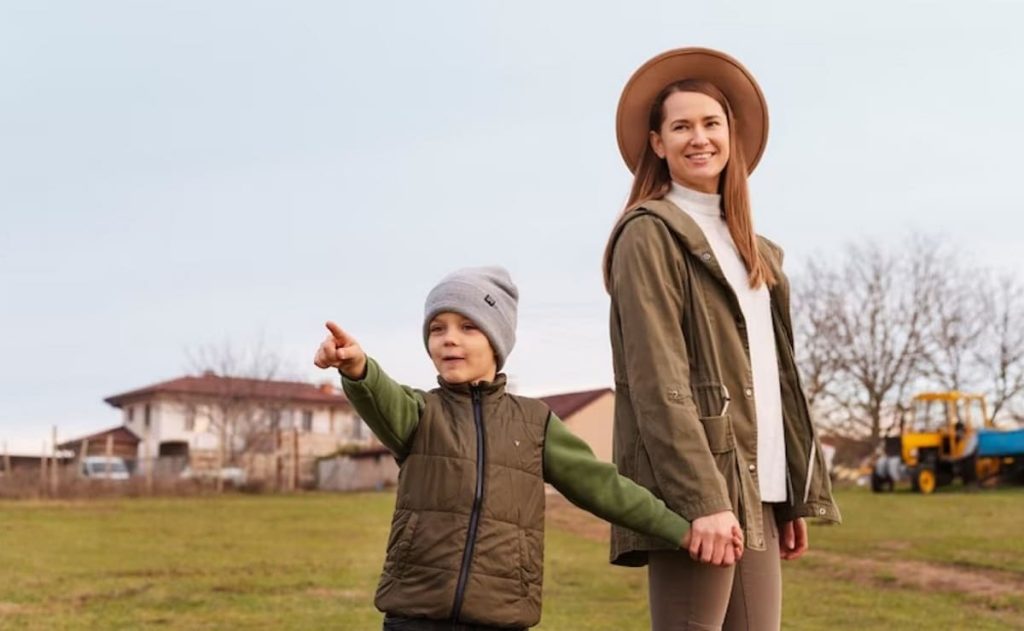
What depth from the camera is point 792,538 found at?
2762 millimetres

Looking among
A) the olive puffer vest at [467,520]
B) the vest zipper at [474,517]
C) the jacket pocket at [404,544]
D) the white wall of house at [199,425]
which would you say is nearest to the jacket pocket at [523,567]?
the olive puffer vest at [467,520]

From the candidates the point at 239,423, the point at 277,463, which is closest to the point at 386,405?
the point at 277,463

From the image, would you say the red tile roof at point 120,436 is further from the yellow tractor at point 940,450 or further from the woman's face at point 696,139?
the woman's face at point 696,139

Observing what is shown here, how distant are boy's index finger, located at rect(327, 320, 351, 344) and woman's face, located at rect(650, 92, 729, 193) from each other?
902mm

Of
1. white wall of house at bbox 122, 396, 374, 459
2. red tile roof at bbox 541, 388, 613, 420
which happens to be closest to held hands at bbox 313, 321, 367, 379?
red tile roof at bbox 541, 388, 613, 420

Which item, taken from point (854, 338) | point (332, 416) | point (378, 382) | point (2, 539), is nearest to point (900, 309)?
point (854, 338)

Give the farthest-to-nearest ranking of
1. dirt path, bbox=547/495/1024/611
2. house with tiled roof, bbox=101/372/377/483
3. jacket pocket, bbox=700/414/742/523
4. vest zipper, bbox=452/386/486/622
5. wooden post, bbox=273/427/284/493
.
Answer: house with tiled roof, bbox=101/372/377/483 < wooden post, bbox=273/427/284/493 < dirt path, bbox=547/495/1024/611 < jacket pocket, bbox=700/414/742/523 < vest zipper, bbox=452/386/486/622

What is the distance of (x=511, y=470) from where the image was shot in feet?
8.02

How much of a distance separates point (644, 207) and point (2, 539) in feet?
46.0

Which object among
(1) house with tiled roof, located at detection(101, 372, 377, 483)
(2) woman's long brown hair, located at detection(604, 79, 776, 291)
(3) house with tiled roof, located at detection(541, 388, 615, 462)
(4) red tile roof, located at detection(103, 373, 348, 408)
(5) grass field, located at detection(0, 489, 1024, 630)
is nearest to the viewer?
(2) woman's long brown hair, located at detection(604, 79, 776, 291)

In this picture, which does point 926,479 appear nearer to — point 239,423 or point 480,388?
point 480,388

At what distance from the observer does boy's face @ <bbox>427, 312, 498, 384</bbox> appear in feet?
8.23

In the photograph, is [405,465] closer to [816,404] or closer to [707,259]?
[707,259]

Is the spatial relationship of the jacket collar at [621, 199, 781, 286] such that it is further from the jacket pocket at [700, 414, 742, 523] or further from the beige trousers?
the beige trousers
